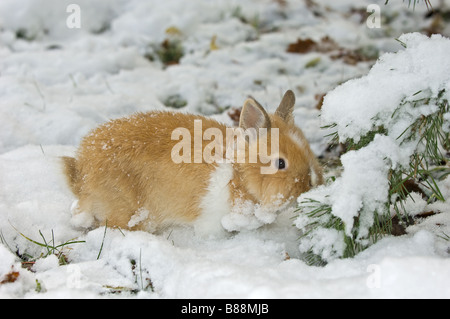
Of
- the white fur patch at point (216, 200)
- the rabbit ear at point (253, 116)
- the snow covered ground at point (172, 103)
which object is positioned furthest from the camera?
the white fur patch at point (216, 200)

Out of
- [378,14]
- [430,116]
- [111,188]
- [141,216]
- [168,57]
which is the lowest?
[141,216]

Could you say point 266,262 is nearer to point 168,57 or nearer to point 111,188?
point 111,188

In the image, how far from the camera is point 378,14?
595 cm

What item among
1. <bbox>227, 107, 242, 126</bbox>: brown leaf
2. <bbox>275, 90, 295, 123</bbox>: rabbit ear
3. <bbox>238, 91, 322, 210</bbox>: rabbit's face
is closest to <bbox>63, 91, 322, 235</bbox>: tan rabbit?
<bbox>238, 91, 322, 210</bbox>: rabbit's face

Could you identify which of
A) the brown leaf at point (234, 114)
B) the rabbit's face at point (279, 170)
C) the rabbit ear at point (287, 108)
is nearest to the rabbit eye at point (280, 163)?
the rabbit's face at point (279, 170)

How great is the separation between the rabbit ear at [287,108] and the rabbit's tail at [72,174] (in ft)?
4.09

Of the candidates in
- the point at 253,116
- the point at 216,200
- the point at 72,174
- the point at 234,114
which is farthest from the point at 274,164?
the point at 234,114

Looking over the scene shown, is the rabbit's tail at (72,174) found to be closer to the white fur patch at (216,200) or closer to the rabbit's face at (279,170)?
the white fur patch at (216,200)

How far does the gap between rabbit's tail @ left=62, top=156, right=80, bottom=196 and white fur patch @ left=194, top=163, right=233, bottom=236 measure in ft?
2.44

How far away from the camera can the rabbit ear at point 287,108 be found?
2.77 m

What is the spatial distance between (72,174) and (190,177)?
72cm

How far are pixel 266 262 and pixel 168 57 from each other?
3.40 meters

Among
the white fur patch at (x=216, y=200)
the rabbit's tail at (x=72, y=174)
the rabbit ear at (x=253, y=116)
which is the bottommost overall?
the white fur patch at (x=216, y=200)

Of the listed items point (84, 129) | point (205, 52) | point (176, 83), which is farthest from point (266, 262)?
point (205, 52)
